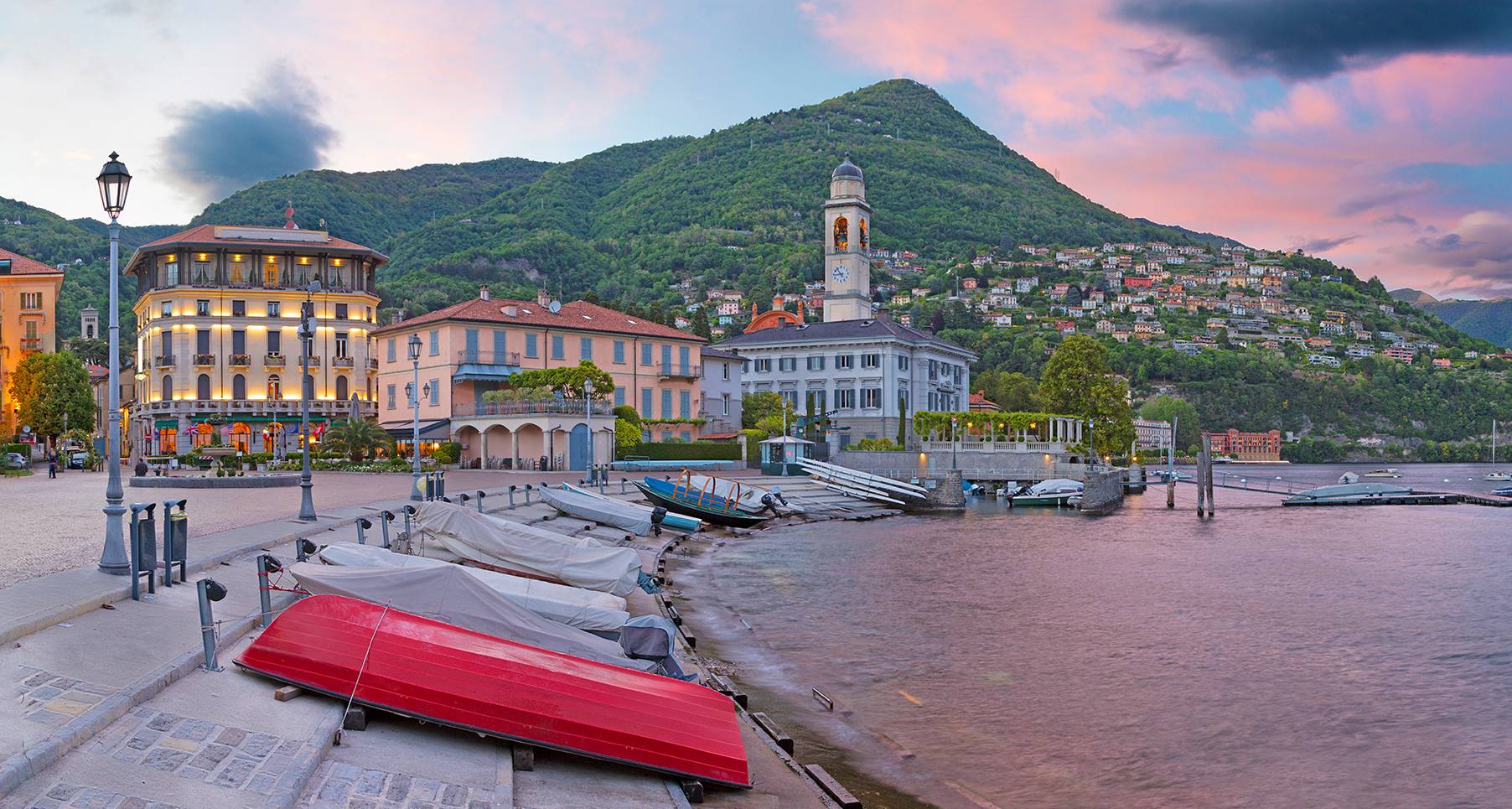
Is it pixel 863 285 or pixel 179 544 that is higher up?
pixel 863 285

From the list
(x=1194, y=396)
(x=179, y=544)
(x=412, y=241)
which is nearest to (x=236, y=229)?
(x=179, y=544)

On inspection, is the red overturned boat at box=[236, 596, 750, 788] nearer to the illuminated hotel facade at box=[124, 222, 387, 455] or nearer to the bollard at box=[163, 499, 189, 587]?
the bollard at box=[163, 499, 189, 587]

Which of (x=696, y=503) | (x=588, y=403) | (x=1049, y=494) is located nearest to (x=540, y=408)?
(x=588, y=403)

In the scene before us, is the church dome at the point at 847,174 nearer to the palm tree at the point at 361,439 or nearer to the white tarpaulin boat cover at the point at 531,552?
the palm tree at the point at 361,439

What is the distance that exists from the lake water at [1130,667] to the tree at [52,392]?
49918 millimetres

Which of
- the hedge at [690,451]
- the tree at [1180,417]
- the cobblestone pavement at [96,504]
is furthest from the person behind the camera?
the tree at [1180,417]

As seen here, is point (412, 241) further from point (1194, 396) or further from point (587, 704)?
point (587, 704)

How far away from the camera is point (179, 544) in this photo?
14.9 m

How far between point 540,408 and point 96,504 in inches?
1116

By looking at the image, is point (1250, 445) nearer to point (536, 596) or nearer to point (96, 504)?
point (96, 504)

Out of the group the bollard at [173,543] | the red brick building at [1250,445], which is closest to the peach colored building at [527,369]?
the bollard at [173,543]

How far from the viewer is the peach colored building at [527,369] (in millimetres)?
59125

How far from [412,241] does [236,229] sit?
10385 centimetres

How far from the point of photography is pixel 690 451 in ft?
217
